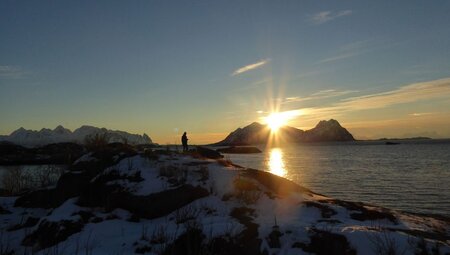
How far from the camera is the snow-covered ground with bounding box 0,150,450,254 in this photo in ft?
37.7

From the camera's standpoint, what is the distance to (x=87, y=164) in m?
21.9

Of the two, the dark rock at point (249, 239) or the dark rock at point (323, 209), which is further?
the dark rock at point (323, 209)

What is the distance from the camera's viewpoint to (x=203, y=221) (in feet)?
44.6

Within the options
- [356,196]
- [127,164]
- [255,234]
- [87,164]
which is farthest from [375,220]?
[356,196]

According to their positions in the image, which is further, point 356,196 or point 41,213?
point 356,196

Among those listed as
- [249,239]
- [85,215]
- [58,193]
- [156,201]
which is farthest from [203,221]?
[58,193]

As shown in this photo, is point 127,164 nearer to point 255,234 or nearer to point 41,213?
point 41,213

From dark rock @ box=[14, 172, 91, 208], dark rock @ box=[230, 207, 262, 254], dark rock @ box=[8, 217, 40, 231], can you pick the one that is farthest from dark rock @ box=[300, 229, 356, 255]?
dark rock @ box=[14, 172, 91, 208]

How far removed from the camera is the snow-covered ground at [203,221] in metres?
11.5

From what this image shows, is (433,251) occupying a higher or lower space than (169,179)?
lower

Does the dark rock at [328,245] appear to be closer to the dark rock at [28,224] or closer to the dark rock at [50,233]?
the dark rock at [50,233]

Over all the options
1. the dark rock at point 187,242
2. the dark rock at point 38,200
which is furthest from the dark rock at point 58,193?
the dark rock at point 187,242

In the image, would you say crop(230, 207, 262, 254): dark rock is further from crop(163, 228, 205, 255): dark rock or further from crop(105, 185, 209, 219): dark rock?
crop(105, 185, 209, 219): dark rock

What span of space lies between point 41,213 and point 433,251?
16.7 meters
